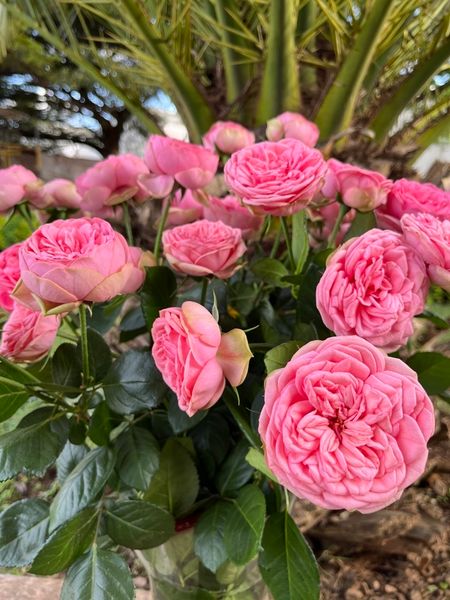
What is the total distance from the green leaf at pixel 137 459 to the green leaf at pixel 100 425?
2 cm

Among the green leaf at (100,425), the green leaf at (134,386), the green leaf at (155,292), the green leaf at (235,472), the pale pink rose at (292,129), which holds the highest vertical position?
the pale pink rose at (292,129)

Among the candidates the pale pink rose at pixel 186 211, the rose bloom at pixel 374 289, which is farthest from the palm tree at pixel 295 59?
the rose bloom at pixel 374 289

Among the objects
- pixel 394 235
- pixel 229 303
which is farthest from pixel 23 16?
pixel 394 235

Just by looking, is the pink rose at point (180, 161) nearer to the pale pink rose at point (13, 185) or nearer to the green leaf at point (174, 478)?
the pale pink rose at point (13, 185)

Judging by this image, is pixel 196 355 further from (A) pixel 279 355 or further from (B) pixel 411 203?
(B) pixel 411 203

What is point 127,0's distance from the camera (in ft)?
2.08

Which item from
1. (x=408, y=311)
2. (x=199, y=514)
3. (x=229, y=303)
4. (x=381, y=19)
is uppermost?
(x=381, y=19)

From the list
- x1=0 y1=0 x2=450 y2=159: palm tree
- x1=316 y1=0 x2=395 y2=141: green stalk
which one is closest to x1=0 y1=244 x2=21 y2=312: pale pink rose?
x1=0 y1=0 x2=450 y2=159: palm tree

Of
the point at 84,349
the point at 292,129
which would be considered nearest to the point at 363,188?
the point at 292,129

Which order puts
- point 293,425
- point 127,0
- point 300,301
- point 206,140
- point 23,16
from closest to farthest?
1. point 293,425
2. point 300,301
3. point 206,140
4. point 127,0
5. point 23,16

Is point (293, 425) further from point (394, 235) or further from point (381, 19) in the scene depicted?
point (381, 19)

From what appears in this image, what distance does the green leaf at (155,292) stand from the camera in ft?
1.24

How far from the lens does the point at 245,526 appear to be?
366mm

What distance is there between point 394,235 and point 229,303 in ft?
0.57
